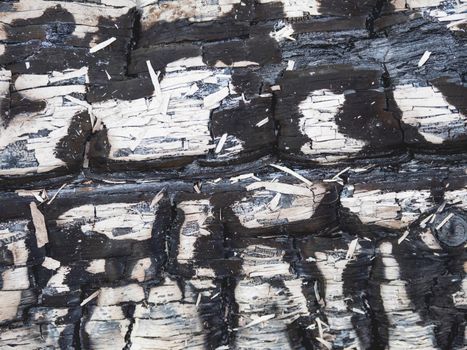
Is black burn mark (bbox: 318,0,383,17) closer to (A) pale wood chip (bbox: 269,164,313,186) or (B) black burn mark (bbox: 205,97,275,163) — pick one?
(B) black burn mark (bbox: 205,97,275,163)

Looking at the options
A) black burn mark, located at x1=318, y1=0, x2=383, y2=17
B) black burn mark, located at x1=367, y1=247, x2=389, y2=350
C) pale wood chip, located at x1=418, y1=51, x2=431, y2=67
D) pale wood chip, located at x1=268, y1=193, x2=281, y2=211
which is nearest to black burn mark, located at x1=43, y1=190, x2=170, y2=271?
pale wood chip, located at x1=268, y1=193, x2=281, y2=211

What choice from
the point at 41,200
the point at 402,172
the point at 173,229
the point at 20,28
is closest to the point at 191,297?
the point at 173,229

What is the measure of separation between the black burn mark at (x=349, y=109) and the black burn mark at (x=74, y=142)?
2.67 ft

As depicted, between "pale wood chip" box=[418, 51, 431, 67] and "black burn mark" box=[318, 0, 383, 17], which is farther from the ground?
"black burn mark" box=[318, 0, 383, 17]

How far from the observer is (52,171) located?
91.6 inches

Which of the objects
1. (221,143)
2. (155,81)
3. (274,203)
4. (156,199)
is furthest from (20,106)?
(274,203)

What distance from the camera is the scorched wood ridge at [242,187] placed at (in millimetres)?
2238

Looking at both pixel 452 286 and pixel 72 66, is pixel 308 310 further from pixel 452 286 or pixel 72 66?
pixel 72 66

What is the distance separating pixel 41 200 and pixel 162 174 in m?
0.51

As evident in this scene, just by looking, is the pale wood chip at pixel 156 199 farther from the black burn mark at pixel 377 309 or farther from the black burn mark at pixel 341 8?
the black burn mark at pixel 341 8

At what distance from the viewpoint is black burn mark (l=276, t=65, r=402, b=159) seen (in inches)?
88.7

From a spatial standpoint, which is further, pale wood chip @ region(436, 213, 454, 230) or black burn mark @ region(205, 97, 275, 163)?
black burn mark @ region(205, 97, 275, 163)

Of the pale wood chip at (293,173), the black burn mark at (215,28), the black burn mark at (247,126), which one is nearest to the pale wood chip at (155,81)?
the black burn mark at (215,28)

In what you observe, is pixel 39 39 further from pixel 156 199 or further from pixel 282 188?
pixel 282 188
